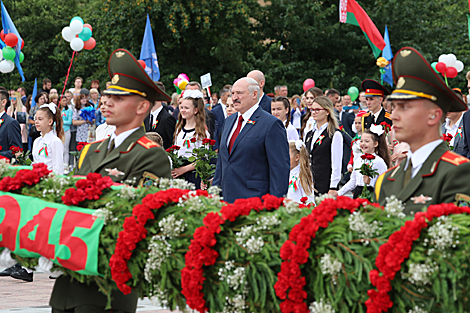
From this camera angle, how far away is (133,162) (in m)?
4.38

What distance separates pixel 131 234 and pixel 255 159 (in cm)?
317

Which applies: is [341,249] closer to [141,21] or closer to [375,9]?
[141,21]

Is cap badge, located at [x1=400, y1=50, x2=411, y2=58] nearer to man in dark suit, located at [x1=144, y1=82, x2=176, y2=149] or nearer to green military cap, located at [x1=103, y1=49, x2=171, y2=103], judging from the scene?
green military cap, located at [x1=103, y1=49, x2=171, y2=103]

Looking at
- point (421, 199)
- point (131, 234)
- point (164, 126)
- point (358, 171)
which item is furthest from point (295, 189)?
point (131, 234)

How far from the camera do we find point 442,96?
3.91 metres

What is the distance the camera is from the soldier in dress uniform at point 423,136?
374cm

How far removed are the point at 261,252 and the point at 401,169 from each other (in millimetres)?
1187

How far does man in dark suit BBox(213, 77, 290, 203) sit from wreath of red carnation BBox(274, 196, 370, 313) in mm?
3311

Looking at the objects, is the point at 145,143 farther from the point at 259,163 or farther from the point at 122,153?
the point at 259,163

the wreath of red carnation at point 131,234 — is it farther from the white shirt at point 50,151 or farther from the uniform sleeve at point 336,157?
the uniform sleeve at point 336,157

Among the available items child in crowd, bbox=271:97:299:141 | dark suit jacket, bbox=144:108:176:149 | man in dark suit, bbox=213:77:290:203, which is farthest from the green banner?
child in crowd, bbox=271:97:299:141

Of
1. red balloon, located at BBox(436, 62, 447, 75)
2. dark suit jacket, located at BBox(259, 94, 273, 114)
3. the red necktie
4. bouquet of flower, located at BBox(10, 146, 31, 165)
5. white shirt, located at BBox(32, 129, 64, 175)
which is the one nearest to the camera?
the red necktie

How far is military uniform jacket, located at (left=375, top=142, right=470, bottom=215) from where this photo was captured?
3.69 metres

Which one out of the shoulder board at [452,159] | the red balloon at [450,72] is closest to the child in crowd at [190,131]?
the shoulder board at [452,159]
